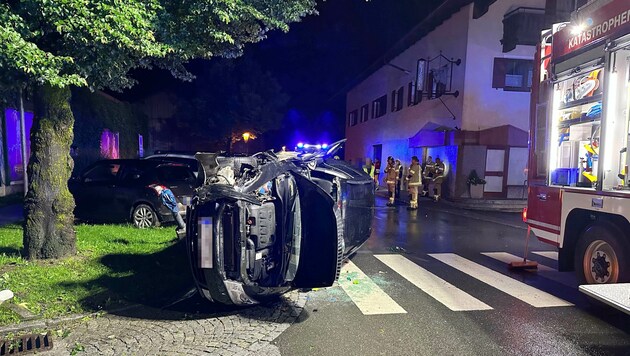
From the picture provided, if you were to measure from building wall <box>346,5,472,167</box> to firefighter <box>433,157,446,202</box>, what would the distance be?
75.9 inches

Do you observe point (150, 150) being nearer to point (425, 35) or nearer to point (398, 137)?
point (398, 137)

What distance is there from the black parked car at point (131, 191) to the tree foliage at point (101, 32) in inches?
98.3

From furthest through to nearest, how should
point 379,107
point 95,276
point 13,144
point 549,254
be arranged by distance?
point 379,107 → point 13,144 → point 549,254 → point 95,276

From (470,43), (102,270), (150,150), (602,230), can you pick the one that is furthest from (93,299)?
(150,150)

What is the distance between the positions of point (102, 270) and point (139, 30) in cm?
333

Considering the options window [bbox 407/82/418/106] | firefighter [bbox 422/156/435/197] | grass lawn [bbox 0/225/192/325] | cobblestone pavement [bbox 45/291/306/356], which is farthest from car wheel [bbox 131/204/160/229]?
window [bbox 407/82/418/106]

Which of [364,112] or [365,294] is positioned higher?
[364,112]

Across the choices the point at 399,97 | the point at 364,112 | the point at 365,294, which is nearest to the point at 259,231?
the point at 365,294

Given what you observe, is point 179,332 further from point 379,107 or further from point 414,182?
point 379,107

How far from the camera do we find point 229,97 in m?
28.2

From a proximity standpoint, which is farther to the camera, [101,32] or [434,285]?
[434,285]

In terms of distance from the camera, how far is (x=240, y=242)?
12.6 feet

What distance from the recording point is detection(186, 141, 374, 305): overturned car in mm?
3812

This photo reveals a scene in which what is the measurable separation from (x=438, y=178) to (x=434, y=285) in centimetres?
1216
